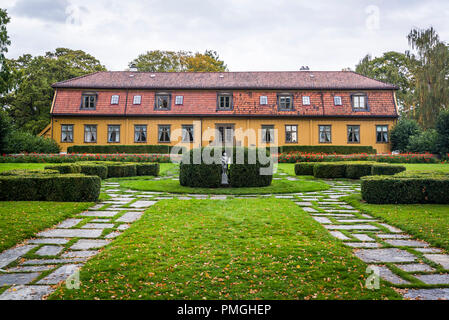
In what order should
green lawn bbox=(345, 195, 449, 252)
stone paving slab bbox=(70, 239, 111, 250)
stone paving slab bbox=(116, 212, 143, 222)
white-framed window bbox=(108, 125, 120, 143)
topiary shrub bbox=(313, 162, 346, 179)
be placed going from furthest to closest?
white-framed window bbox=(108, 125, 120, 143) < topiary shrub bbox=(313, 162, 346, 179) < stone paving slab bbox=(116, 212, 143, 222) < green lawn bbox=(345, 195, 449, 252) < stone paving slab bbox=(70, 239, 111, 250)

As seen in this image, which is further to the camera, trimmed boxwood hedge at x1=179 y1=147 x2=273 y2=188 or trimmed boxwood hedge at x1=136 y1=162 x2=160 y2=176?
trimmed boxwood hedge at x1=136 y1=162 x2=160 y2=176

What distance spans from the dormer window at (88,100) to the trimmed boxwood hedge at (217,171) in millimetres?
19281

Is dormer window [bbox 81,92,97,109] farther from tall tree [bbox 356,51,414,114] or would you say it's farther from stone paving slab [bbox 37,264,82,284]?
tall tree [bbox 356,51,414,114]

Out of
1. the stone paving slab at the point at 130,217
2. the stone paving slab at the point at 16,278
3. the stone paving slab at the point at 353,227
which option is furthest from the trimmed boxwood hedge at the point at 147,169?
the stone paving slab at the point at 16,278

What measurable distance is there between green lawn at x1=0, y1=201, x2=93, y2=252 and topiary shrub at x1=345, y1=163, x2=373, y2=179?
423 inches

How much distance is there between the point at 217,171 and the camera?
424 inches

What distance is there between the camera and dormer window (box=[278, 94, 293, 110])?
27250 millimetres

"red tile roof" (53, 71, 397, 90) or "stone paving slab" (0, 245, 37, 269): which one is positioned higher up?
"red tile roof" (53, 71, 397, 90)

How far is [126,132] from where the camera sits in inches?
1053

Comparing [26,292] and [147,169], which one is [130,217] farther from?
[147,169]

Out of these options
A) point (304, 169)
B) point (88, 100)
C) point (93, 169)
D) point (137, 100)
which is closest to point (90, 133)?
point (88, 100)

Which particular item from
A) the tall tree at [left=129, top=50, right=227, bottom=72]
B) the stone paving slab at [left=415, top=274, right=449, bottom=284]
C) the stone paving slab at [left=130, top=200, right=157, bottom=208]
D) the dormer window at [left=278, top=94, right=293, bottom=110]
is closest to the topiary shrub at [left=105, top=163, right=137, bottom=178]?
the stone paving slab at [left=130, top=200, right=157, bottom=208]

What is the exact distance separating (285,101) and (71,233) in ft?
79.8
